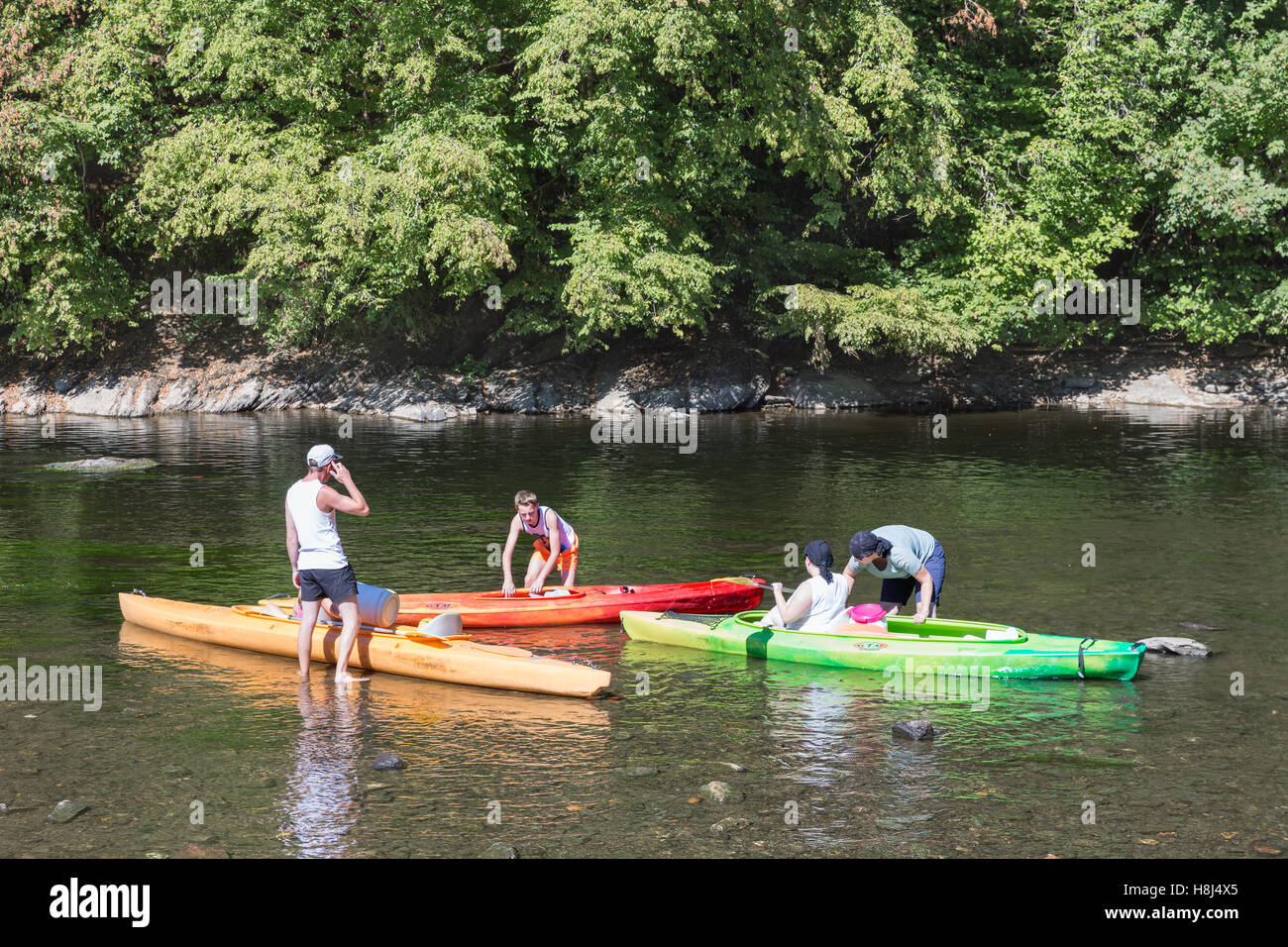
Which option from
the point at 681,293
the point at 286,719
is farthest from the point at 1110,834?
the point at 681,293

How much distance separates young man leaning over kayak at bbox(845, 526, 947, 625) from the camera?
11.9 m

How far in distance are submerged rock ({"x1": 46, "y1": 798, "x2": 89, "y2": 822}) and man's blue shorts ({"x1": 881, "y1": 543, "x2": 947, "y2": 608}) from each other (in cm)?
768

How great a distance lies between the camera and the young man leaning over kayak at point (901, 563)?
11.9 m

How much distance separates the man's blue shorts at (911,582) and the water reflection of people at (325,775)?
527 centimetres

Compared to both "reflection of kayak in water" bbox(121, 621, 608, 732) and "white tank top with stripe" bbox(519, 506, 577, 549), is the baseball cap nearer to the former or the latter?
"reflection of kayak in water" bbox(121, 621, 608, 732)

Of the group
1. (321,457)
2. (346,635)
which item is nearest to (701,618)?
(346,635)

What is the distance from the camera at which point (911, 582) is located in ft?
43.3

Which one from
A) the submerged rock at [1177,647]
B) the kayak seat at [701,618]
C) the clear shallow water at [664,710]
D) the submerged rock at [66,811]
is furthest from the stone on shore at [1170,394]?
the submerged rock at [66,811]

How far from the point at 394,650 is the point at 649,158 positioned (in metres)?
28.0

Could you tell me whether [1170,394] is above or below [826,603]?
above

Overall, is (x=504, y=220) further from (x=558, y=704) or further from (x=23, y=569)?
(x=558, y=704)

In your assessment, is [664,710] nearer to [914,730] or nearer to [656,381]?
[914,730]

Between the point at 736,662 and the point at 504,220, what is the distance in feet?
96.6

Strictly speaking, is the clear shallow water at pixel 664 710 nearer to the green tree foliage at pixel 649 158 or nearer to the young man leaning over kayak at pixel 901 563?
the young man leaning over kayak at pixel 901 563
